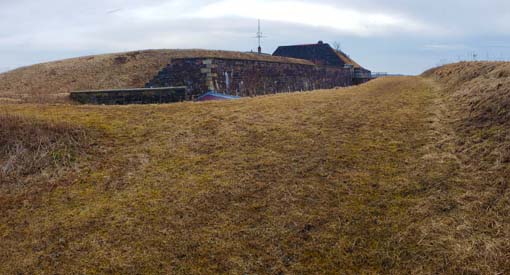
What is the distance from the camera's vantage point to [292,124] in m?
9.77

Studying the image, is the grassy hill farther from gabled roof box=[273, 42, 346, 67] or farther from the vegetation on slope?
gabled roof box=[273, 42, 346, 67]

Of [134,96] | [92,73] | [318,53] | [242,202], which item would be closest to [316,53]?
[318,53]

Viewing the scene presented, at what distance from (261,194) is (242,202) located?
1.26 feet

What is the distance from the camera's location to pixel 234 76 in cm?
2658

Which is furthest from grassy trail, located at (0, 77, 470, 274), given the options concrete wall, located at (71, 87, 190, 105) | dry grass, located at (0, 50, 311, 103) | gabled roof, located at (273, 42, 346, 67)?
gabled roof, located at (273, 42, 346, 67)

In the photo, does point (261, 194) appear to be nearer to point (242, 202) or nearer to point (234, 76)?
point (242, 202)

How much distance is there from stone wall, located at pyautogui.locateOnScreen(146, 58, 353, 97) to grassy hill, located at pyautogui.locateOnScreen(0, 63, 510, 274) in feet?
47.7

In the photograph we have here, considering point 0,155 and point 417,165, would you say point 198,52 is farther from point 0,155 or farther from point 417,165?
point 417,165

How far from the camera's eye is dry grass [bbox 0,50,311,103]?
2734 cm

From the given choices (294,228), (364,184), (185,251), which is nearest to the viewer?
(185,251)

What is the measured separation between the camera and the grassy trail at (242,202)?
4.75 m

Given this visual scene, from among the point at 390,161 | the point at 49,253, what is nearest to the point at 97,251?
the point at 49,253

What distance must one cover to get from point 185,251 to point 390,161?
4.35 m

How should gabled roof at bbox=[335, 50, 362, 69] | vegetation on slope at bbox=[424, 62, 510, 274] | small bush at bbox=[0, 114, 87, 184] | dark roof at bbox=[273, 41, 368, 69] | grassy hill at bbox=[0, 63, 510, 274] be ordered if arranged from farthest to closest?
gabled roof at bbox=[335, 50, 362, 69] → dark roof at bbox=[273, 41, 368, 69] → small bush at bbox=[0, 114, 87, 184] → grassy hill at bbox=[0, 63, 510, 274] → vegetation on slope at bbox=[424, 62, 510, 274]
